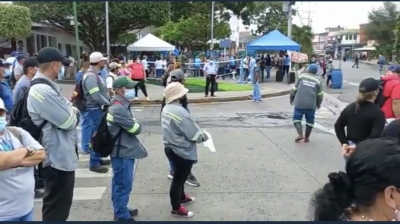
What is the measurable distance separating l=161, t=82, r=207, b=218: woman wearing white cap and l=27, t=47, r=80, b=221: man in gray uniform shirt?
1.13m

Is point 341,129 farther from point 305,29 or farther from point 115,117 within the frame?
point 305,29

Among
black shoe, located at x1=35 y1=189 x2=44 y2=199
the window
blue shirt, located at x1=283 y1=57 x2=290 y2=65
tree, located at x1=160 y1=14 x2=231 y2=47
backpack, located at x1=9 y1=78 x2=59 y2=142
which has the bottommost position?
black shoe, located at x1=35 y1=189 x2=44 y2=199

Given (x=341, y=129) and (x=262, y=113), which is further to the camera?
(x=262, y=113)

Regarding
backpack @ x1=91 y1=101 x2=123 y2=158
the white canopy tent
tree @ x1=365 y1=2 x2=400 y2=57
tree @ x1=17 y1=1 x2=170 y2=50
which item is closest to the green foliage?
tree @ x1=17 y1=1 x2=170 y2=50

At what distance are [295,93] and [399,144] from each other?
6935 mm

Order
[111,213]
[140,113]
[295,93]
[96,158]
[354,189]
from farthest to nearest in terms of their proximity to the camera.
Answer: [140,113]
[295,93]
[96,158]
[111,213]
[354,189]

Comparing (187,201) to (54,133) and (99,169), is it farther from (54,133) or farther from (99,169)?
(54,133)

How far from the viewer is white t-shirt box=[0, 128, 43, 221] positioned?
9.42 feet

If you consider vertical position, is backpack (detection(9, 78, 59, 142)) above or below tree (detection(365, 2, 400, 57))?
below

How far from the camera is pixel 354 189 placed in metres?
1.66

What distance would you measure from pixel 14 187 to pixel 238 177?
3660 mm

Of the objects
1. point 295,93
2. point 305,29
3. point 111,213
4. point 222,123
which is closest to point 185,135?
point 111,213

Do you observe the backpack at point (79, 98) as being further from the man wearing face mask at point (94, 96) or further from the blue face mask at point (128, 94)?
the blue face mask at point (128, 94)

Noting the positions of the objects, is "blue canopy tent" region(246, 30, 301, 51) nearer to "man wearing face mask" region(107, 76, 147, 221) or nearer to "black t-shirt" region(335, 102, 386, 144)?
"black t-shirt" region(335, 102, 386, 144)
